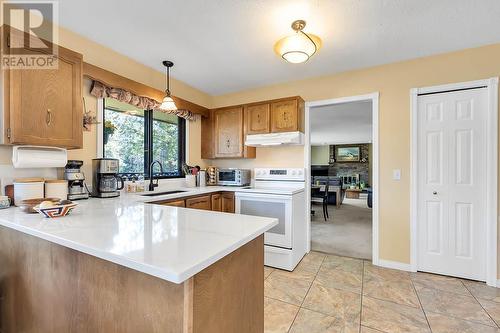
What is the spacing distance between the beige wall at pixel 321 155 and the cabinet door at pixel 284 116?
8.30 meters

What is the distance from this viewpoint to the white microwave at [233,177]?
11.2ft

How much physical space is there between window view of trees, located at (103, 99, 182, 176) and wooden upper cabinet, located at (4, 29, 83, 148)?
2.08 ft

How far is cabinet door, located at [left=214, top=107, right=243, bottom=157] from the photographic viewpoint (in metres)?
3.49

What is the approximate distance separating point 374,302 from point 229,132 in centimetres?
271

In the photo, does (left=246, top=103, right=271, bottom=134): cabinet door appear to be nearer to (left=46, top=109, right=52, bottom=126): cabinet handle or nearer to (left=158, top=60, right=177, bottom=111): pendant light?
(left=158, top=60, right=177, bottom=111): pendant light

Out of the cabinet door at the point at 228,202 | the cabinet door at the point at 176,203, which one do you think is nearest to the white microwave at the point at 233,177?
the cabinet door at the point at 228,202

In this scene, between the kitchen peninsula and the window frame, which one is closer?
the kitchen peninsula

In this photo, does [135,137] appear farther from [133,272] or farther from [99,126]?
[133,272]

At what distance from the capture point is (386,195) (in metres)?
2.76

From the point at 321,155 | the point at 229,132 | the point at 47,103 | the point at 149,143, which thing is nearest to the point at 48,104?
the point at 47,103

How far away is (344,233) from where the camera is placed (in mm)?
4113

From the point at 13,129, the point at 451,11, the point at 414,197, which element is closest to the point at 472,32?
the point at 451,11

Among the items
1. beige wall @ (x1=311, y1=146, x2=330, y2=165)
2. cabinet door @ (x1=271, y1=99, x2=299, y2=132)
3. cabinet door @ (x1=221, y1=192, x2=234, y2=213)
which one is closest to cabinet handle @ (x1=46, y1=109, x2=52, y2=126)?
cabinet door @ (x1=221, y1=192, x2=234, y2=213)

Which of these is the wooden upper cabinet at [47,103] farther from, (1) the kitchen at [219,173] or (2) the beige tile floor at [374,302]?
(2) the beige tile floor at [374,302]
